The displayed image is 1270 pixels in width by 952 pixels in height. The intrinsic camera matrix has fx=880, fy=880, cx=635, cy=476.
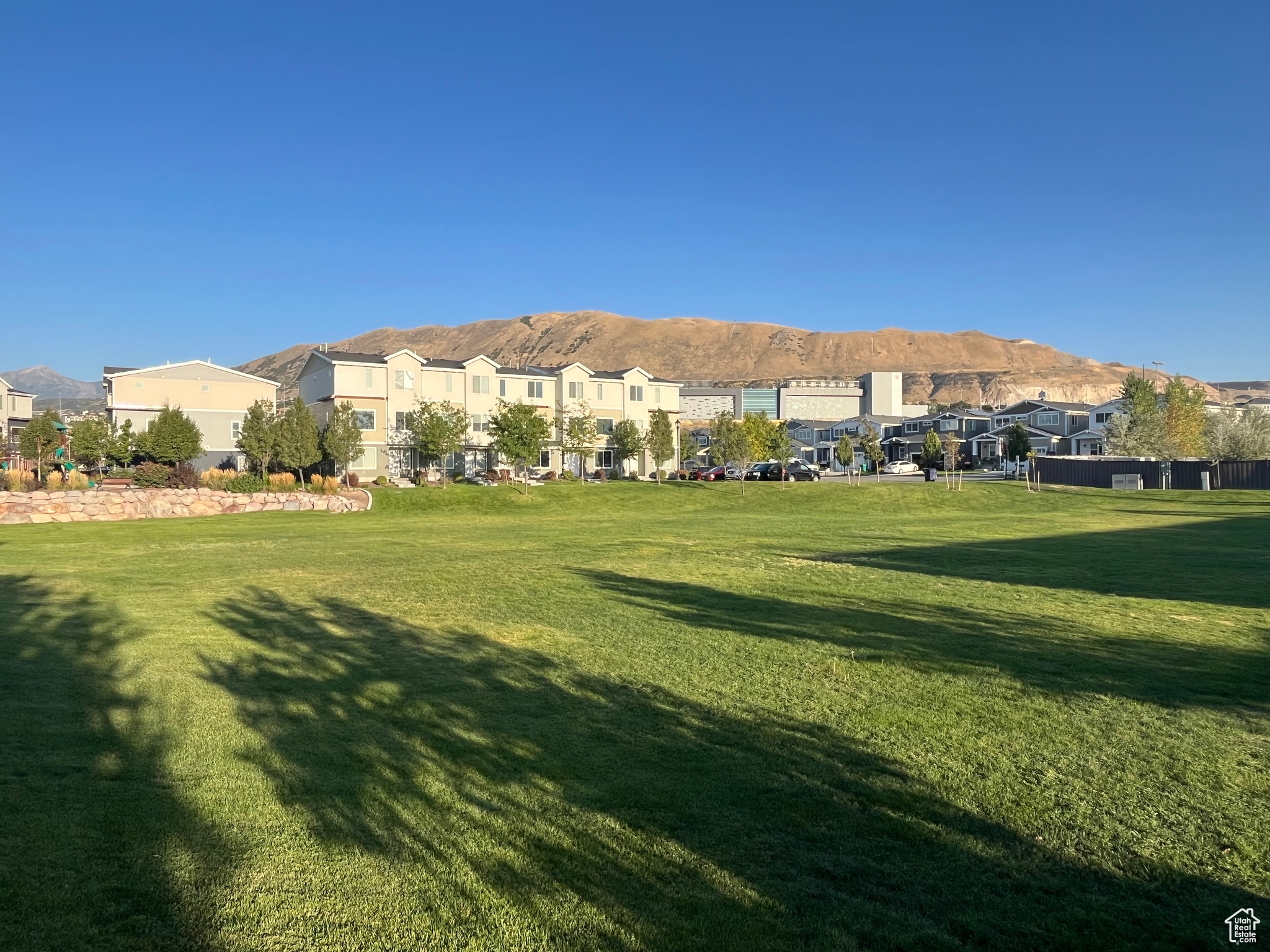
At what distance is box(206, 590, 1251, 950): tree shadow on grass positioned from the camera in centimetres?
375

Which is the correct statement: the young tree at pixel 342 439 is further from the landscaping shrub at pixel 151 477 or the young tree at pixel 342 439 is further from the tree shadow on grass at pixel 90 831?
the tree shadow on grass at pixel 90 831

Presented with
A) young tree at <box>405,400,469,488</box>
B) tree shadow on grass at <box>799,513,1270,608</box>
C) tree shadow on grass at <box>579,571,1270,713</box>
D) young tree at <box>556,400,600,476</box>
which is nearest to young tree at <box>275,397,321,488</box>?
young tree at <box>405,400,469,488</box>

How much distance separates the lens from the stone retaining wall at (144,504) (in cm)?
3069

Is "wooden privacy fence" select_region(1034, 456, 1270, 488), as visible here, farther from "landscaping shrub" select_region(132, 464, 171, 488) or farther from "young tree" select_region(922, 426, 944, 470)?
"landscaping shrub" select_region(132, 464, 171, 488)

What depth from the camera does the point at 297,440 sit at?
152 feet

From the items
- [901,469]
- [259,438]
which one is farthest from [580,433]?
[901,469]

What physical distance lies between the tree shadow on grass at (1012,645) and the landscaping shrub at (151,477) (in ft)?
108

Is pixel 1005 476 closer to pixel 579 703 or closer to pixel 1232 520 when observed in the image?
pixel 1232 520

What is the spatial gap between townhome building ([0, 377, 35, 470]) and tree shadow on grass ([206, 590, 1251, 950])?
6501 centimetres

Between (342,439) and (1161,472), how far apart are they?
4792 cm

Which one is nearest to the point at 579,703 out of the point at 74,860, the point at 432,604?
the point at 74,860

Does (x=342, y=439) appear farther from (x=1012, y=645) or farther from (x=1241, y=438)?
(x=1241, y=438)

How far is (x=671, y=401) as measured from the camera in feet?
247

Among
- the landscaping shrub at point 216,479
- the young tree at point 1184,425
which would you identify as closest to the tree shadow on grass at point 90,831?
the landscaping shrub at point 216,479
